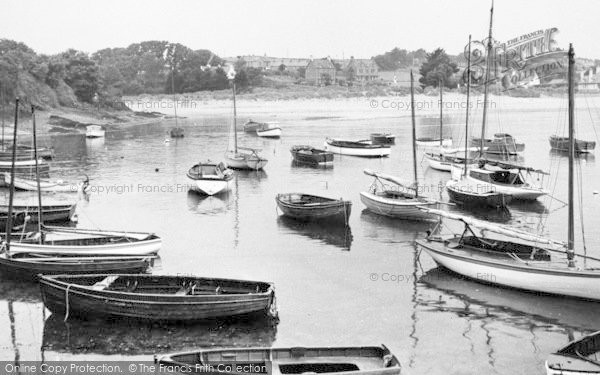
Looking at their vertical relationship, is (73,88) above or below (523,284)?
above

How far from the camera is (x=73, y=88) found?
146 metres

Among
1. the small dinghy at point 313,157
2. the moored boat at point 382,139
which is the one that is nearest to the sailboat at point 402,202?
the small dinghy at point 313,157

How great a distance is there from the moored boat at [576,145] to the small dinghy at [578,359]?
6231cm

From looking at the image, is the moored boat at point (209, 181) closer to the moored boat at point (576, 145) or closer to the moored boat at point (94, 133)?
the moored boat at point (576, 145)

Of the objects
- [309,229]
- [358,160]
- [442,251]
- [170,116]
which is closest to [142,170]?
[358,160]

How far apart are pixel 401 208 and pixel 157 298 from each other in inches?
892

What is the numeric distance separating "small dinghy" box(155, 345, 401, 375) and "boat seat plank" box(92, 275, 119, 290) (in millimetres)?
7768

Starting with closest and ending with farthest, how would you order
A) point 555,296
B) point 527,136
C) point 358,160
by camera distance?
point 555,296 < point 358,160 < point 527,136

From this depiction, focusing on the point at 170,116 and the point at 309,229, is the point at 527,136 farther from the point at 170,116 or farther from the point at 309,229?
the point at 170,116

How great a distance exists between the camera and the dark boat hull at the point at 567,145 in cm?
8119

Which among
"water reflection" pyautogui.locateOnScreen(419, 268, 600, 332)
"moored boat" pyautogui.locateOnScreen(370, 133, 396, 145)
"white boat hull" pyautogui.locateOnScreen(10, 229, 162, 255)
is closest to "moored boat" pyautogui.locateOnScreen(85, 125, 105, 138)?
"moored boat" pyautogui.locateOnScreen(370, 133, 396, 145)

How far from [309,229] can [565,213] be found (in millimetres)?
18295

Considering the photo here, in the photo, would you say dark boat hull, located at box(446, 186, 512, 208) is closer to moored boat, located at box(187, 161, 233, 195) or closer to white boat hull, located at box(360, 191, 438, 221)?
white boat hull, located at box(360, 191, 438, 221)

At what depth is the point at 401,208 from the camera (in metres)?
45.8
